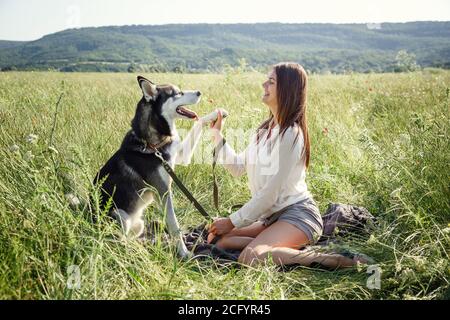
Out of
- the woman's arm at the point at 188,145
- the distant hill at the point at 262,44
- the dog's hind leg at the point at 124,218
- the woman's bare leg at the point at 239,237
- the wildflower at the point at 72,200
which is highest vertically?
the distant hill at the point at 262,44

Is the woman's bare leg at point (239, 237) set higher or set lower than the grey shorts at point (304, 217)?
lower

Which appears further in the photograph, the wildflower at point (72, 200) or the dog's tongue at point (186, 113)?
the dog's tongue at point (186, 113)

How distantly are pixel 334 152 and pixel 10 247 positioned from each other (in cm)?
433

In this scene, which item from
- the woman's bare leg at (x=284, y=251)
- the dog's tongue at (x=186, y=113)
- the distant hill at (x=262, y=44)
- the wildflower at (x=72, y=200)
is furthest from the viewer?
the distant hill at (x=262, y=44)

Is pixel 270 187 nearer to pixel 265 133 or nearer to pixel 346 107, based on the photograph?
pixel 265 133

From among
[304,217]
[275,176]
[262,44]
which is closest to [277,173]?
[275,176]

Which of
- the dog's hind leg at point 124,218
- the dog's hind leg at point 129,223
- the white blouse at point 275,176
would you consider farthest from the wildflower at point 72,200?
the white blouse at point 275,176

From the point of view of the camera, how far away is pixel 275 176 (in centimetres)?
332

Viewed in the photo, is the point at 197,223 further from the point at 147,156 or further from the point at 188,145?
the point at 147,156

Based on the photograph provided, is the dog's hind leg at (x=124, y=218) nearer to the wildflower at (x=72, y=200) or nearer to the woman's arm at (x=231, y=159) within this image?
the wildflower at (x=72, y=200)

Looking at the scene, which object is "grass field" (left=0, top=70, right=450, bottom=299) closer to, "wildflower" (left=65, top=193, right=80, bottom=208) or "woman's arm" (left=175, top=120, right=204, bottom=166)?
"wildflower" (left=65, top=193, right=80, bottom=208)

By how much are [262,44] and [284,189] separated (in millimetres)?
154056

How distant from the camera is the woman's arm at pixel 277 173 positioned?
10.9 ft

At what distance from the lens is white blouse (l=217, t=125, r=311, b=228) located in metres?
3.34
